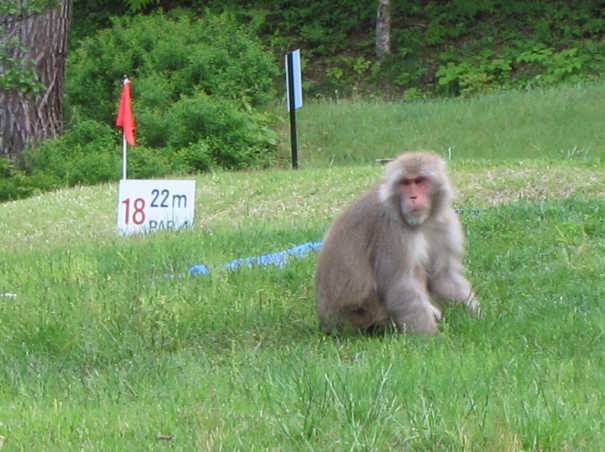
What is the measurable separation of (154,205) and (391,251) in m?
5.48

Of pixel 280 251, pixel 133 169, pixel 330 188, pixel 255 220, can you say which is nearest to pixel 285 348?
pixel 280 251

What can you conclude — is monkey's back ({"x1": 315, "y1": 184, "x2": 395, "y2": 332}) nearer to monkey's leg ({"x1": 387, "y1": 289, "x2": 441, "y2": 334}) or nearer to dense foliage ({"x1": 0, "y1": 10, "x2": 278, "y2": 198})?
monkey's leg ({"x1": 387, "y1": 289, "x2": 441, "y2": 334})

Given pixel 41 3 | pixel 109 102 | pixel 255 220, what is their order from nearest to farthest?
1. pixel 41 3
2. pixel 255 220
3. pixel 109 102

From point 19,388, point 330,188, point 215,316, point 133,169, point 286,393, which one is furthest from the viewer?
point 133,169

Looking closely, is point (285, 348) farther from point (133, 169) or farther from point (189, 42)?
point (189, 42)

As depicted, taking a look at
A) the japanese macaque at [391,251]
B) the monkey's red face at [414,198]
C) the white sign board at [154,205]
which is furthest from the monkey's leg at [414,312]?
the white sign board at [154,205]

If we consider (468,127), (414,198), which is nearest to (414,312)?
(414,198)

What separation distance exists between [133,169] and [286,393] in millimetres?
14160

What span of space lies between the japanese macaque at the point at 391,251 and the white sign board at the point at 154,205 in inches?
191

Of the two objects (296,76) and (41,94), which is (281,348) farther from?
(41,94)

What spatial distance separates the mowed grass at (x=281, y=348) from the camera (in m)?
4.88

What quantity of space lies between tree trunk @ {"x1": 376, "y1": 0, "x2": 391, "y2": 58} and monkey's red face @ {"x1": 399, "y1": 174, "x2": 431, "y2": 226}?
1968 cm

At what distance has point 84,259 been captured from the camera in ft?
33.2

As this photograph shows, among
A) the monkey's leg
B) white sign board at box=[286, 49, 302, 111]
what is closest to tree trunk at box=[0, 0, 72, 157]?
white sign board at box=[286, 49, 302, 111]
